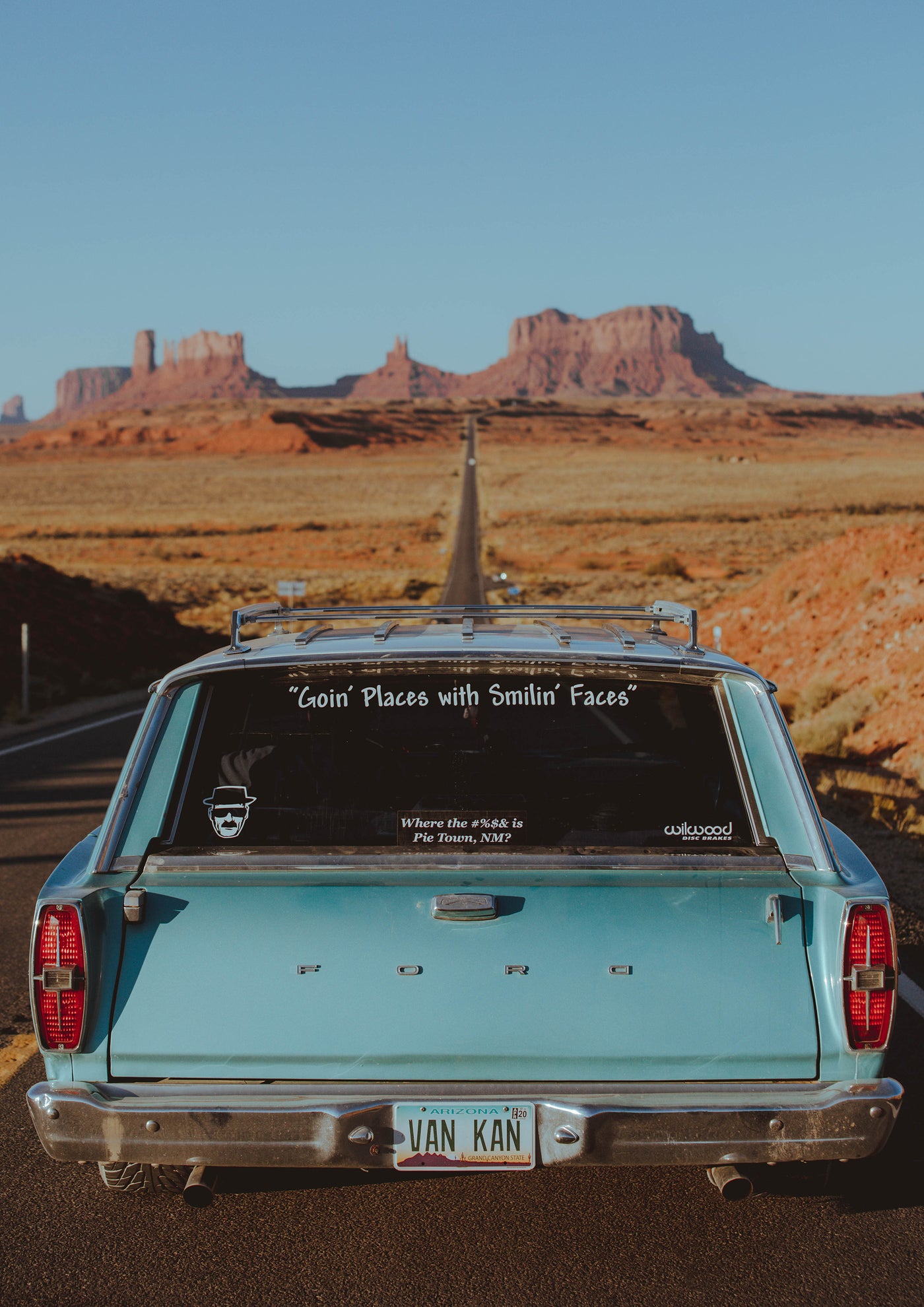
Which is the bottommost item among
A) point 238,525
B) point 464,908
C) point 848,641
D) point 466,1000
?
point 848,641

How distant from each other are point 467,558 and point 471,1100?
1937 inches

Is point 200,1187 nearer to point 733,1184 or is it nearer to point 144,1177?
point 144,1177

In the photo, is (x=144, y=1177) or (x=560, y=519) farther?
(x=560, y=519)

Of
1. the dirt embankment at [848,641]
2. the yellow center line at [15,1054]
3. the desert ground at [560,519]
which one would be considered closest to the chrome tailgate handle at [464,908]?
the yellow center line at [15,1054]

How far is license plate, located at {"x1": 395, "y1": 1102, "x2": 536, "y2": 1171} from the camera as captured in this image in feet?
9.26

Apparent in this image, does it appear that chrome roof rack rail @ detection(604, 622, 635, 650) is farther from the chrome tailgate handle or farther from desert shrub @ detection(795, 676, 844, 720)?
desert shrub @ detection(795, 676, 844, 720)

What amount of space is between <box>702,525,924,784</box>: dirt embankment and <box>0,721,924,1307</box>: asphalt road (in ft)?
28.4

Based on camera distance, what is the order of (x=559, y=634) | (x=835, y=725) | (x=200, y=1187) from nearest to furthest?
(x=200, y=1187) < (x=559, y=634) < (x=835, y=725)

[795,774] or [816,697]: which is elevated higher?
[795,774]

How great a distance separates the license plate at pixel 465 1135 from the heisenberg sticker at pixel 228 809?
87 cm

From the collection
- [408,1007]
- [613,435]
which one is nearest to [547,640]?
[408,1007]

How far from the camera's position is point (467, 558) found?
170ft

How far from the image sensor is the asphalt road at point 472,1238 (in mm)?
3088

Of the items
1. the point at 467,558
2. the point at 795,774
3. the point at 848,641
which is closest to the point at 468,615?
the point at 795,774
